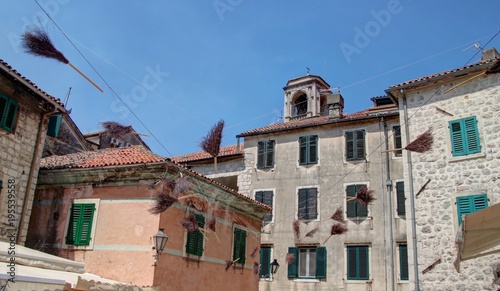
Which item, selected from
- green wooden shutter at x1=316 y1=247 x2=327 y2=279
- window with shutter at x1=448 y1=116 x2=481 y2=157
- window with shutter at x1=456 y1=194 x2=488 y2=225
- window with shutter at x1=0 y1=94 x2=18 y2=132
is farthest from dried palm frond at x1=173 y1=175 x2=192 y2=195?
green wooden shutter at x1=316 y1=247 x2=327 y2=279

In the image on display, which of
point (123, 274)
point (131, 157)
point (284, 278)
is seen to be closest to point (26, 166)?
point (131, 157)

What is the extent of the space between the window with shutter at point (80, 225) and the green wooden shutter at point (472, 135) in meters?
11.6

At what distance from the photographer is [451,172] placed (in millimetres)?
14781

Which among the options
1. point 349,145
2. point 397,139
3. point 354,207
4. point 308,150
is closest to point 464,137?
point 397,139

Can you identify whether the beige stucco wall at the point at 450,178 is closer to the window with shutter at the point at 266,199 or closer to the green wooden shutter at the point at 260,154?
the window with shutter at the point at 266,199

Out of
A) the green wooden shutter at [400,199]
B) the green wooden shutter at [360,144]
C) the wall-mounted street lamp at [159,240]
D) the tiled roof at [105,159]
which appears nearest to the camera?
the wall-mounted street lamp at [159,240]

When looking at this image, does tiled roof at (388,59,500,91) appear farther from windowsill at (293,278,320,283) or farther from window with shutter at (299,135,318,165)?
windowsill at (293,278,320,283)

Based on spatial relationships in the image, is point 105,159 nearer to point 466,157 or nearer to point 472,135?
point 466,157

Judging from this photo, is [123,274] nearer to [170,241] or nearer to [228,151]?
[170,241]

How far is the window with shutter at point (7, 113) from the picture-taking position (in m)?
A: 11.9

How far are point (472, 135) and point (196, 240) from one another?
30.6 feet

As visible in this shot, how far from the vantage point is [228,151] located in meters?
26.8

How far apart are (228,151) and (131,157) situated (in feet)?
45.2

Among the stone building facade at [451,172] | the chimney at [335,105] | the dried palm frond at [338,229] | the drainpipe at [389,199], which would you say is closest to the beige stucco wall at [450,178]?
the stone building facade at [451,172]
